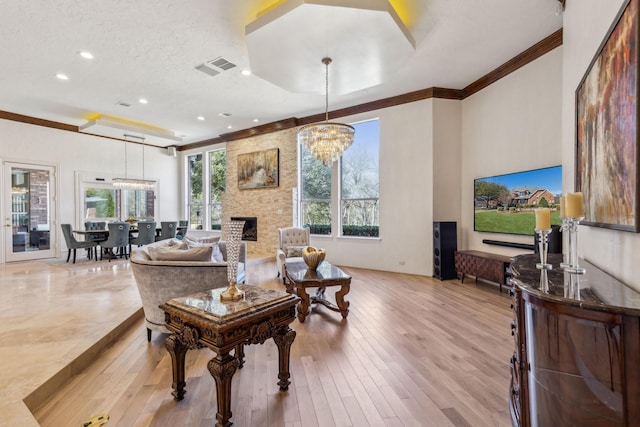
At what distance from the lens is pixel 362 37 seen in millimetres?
3459

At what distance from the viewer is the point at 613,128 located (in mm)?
1677

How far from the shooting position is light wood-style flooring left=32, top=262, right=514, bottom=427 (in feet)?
6.32

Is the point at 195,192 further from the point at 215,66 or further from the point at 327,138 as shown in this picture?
the point at 327,138

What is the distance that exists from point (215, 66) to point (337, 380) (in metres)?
4.74

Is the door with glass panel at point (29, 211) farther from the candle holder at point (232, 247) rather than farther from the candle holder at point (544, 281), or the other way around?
the candle holder at point (544, 281)

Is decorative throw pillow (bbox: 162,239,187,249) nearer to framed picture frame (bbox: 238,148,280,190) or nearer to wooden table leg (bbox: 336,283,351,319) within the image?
wooden table leg (bbox: 336,283,351,319)

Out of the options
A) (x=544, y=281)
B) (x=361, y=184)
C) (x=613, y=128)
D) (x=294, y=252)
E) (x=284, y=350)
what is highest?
(x=361, y=184)

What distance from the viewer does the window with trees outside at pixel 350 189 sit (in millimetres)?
6574

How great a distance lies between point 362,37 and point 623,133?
2.74 meters

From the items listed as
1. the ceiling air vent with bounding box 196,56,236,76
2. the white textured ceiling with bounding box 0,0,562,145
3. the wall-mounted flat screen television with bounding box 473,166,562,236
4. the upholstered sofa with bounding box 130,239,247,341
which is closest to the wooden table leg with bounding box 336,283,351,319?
the upholstered sofa with bounding box 130,239,247,341

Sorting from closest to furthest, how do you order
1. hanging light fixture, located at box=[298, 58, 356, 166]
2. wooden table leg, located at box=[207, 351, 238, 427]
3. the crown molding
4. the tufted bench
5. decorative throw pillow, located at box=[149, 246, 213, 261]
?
1. wooden table leg, located at box=[207, 351, 238, 427]
2. decorative throw pillow, located at box=[149, 246, 213, 261]
3. the crown molding
4. hanging light fixture, located at box=[298, 58, 356, 166]
5. the tufted bench

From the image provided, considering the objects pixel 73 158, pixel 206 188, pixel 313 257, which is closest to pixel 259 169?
pixel 206 188

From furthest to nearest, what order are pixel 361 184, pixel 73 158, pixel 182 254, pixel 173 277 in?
1. pixel 73 158
2. pixel 361 184
3. pixel 182 254
4. pixel 173 277

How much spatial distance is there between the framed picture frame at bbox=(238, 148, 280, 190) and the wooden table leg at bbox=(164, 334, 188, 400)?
236 inches
